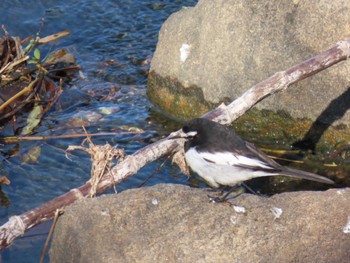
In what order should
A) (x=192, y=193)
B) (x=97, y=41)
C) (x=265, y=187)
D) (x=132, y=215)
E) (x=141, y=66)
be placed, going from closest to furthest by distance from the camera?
(x=132, y=215), (x=192, y=193), (x=265, y=187), (x=141, y=66), (x=97, y=41)

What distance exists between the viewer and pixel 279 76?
584cm

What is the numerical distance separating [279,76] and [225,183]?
116 centimetres

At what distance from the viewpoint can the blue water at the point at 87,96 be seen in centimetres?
659

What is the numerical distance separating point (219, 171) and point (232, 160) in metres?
0.13

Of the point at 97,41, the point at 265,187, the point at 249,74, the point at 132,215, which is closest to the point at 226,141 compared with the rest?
the point at 132,215

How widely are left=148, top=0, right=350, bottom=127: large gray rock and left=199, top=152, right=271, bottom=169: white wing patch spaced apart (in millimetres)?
1982

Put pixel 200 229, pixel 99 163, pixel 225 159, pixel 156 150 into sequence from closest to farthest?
pixel 200 229, pixel 225 159, pixel 99 163, pixel 156 150

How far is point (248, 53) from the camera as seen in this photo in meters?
7.02

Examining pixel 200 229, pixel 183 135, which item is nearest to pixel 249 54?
pixel 183 135

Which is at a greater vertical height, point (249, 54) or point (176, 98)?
point (249, 54)

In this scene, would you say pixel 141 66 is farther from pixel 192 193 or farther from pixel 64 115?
pixel 192 193

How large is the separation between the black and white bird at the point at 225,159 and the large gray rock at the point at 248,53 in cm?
185

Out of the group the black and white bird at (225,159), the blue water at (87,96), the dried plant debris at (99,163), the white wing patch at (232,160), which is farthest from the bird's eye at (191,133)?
the blue water at (87,96)

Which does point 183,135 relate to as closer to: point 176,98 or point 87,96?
point 176,98
